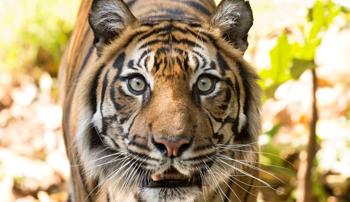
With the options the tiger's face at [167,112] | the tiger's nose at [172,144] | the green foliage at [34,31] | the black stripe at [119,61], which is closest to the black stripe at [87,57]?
the tiger's face at [167,112]

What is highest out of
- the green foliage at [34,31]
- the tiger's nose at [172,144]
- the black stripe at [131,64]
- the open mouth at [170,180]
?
the green foliage at [34,31]

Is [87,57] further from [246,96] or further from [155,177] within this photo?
[155,177]

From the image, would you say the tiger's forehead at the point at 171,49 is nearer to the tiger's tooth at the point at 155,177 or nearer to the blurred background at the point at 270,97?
the tiger's tooth at the point at 155,177

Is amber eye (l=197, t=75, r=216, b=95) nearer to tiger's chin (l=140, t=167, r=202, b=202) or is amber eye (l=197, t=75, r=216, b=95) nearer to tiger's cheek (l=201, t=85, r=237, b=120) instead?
tiger's cheek (l=201, t=85, r=237, b=120)

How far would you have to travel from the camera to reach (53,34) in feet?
21.5

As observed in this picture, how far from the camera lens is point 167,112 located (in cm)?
281

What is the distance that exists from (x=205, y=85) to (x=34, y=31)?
3.78 m

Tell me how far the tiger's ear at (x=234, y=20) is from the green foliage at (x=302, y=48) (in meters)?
0.68

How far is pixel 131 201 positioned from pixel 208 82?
1.77 ft

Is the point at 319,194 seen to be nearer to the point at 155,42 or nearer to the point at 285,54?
the point at 285,54

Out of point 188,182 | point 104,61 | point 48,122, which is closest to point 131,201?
point 188,182

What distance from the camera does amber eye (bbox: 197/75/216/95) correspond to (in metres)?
2.98

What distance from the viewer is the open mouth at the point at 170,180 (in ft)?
9.42

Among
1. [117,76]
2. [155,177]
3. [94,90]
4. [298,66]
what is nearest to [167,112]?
[155,177]
